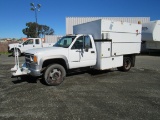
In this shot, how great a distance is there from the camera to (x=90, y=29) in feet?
26.1

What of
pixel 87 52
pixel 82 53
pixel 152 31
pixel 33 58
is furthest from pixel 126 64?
pixel 152 31

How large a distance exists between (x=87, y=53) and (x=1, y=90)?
3.77m

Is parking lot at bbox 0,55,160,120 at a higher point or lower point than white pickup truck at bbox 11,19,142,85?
lower

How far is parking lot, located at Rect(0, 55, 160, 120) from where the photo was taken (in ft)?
13.6

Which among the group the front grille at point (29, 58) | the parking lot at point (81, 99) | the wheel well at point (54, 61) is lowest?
the parking lot at point (81, 99)

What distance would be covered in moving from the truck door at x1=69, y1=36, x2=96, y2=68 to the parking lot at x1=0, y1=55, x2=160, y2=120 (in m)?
0.81

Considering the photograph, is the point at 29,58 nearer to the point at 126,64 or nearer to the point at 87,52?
the point at 87,52

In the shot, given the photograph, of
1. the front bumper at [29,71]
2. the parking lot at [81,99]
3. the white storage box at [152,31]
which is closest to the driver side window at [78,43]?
the parking lot at [81,99]

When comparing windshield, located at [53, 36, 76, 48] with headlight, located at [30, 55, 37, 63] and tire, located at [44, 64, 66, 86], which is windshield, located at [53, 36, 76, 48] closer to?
tire, located at [44, 64, 66, 86]

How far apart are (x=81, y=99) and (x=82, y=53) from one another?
2.51 metres

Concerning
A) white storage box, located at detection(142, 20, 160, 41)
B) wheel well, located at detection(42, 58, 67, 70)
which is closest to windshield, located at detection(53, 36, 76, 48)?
wheel well, located at detection(42, 58, 67, 70)

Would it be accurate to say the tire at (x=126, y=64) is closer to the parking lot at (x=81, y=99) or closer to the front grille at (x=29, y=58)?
the parking lot at (x=81, y=99)

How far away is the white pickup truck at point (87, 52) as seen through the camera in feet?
20.8

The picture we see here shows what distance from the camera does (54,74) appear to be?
652cm
